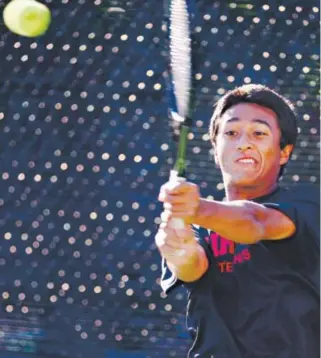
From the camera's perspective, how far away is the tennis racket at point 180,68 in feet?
5.19

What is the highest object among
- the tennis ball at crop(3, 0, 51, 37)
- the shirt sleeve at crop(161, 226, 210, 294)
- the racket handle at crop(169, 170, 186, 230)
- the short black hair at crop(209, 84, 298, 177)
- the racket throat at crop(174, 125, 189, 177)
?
the tennis ball at crop(3, 0, 51, 37)

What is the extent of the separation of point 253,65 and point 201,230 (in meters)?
A: 0.61

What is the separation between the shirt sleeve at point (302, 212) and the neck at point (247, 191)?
0.08 metres

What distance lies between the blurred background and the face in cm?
41

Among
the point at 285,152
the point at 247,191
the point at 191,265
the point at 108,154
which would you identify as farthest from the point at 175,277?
the point at 108,154

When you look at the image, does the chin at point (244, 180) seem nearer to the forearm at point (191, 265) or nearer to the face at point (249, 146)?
the face at point (249, 146)

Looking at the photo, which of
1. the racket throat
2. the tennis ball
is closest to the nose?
the racket throat

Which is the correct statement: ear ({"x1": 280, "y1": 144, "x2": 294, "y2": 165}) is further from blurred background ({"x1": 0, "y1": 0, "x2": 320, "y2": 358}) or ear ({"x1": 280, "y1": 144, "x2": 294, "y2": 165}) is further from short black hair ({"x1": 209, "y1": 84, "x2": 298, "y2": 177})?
blurred background ({"x1": 0, "y1": 0, "x2": 320, "y2": 358})

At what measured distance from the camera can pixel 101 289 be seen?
7.29ft

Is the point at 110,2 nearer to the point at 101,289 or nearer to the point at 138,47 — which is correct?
the point at 138,47

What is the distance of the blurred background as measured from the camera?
86.9 inches

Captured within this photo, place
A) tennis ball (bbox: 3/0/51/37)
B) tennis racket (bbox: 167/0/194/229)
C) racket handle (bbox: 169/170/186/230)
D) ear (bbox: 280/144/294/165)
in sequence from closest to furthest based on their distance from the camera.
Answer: racket handle (bbox: 169/170/186/230) → tennis racket (bbox: 167/0/194/229) → ear (bbox: 280/144/294/165) → tennis ball (bbox: 3/0/51/37)

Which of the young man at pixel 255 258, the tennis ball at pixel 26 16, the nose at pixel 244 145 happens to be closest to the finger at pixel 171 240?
the young man at pixel 255 258

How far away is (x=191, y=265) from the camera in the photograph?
170 centimetres
